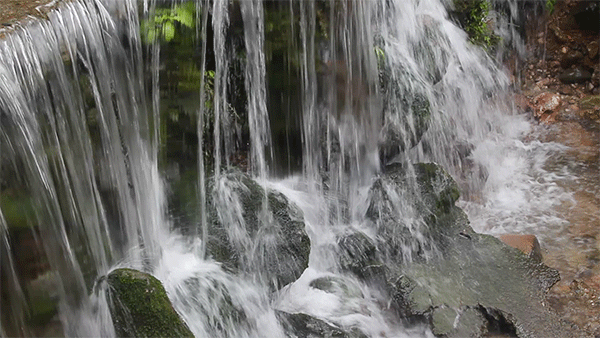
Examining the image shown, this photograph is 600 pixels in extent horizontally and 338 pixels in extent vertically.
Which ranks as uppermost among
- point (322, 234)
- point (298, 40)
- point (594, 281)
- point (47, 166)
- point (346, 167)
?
point (298, 40)

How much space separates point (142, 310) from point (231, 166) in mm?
1956

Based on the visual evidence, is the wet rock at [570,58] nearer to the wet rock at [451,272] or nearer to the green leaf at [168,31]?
the wet rock at [451,272]

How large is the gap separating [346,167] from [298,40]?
131 cm

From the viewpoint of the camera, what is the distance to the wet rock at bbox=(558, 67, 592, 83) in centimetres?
860

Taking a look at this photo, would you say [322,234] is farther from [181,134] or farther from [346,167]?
[181,134]

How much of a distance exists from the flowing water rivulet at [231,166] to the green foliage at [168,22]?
0.01 meters

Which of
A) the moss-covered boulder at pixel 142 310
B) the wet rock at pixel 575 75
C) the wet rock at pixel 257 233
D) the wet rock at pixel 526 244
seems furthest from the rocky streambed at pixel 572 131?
the moss-covered boulder at pixel 142 310

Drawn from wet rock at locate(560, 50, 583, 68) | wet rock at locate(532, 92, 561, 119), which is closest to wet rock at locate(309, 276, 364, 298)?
wet rock at locate(532, 92, 561, 119)

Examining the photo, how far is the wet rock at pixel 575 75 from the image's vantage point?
8.60m

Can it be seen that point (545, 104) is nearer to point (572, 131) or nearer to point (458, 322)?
point (572, 131)

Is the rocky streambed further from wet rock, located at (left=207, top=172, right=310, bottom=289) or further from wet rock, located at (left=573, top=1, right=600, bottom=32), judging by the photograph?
wet rock, located at (left=207, top=172, right=310, bottom=289)

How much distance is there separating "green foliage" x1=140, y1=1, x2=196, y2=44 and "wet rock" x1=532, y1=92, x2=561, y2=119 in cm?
493

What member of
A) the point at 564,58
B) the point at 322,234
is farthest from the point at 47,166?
the point at 564,58

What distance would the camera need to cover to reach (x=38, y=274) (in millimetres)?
4020
